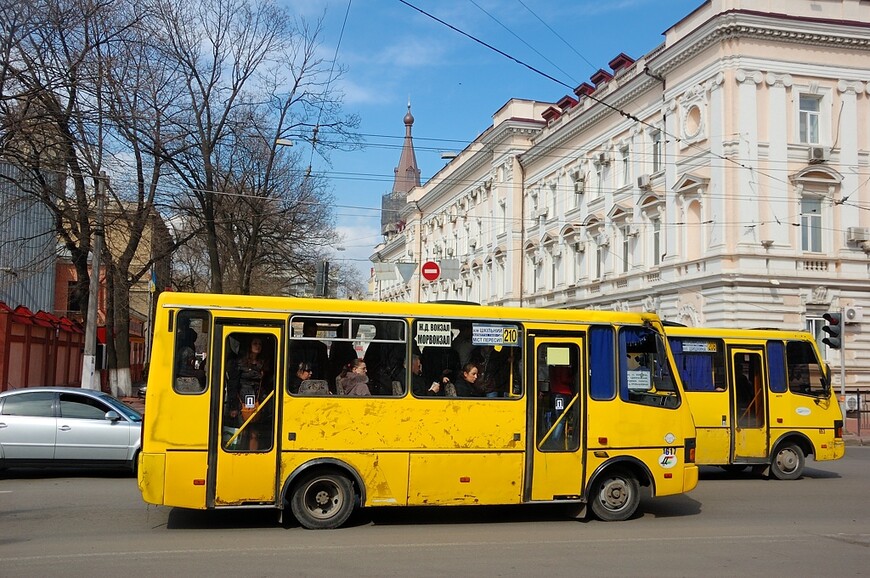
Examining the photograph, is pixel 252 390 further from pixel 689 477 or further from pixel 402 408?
pixel 689 477

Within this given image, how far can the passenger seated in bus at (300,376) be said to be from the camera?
9227 mm

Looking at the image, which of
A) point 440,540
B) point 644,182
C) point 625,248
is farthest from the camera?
point 625,248

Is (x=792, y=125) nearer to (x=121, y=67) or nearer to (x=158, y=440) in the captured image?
(x=121, y=67)

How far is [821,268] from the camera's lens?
31484 mm

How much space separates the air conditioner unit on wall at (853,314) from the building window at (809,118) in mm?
6468

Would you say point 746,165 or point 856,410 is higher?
point 746,165

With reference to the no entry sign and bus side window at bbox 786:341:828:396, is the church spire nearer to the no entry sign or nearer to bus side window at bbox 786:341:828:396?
the no entry sign

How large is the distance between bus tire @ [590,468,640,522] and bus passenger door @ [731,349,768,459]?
16.1 ft

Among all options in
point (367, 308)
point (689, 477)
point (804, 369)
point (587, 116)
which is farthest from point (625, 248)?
point (367, 308)

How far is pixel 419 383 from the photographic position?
31.4 ft

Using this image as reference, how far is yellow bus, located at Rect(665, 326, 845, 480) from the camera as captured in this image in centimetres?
1422

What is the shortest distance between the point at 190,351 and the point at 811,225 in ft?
94.3

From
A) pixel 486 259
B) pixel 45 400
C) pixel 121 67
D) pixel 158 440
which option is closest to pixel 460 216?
pixel 486 259

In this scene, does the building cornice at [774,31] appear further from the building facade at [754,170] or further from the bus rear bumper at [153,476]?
the bus rear bumper at [153,476]
